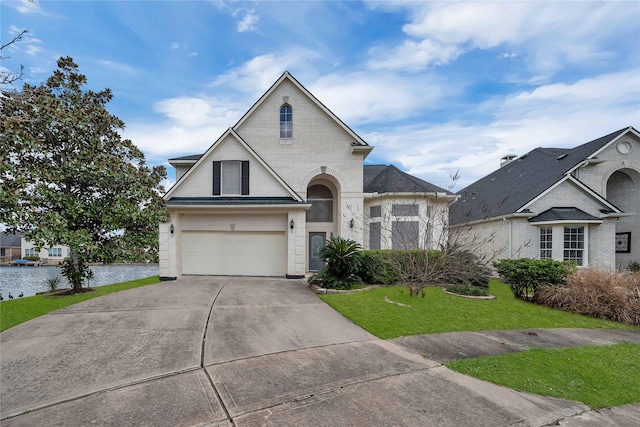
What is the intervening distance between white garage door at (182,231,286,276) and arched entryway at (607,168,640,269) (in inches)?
723

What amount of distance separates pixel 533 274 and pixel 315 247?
9438mm

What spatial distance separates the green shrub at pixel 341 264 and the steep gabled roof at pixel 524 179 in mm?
5697

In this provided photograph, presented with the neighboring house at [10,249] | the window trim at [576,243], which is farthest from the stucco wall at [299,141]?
the neighboring house at [10,249]

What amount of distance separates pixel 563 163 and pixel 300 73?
49.8 ft

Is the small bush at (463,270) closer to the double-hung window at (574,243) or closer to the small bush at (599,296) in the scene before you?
the small bush at (599,296)

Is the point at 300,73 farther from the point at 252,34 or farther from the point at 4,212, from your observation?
the point at 4,212

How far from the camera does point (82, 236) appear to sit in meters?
8.05

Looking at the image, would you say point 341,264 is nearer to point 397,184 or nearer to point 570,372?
point 397,184

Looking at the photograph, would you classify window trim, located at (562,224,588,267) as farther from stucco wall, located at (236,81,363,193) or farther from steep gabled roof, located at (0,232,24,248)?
steep gabled roof, located at (0,232,24,248)

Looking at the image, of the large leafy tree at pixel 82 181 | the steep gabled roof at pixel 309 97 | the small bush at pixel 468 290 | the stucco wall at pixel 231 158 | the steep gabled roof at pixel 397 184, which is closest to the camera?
the large leafy tree at pixel 82 181

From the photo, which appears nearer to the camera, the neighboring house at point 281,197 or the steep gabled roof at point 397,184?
the neighboring house at point 281,197

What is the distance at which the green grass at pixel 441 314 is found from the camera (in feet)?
20.9

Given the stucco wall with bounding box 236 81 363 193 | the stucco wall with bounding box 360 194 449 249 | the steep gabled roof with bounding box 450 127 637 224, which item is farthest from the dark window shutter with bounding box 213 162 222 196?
the steep gabled roof with bounding box 450 127 637 224

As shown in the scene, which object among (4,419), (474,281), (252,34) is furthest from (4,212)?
(474,281)
